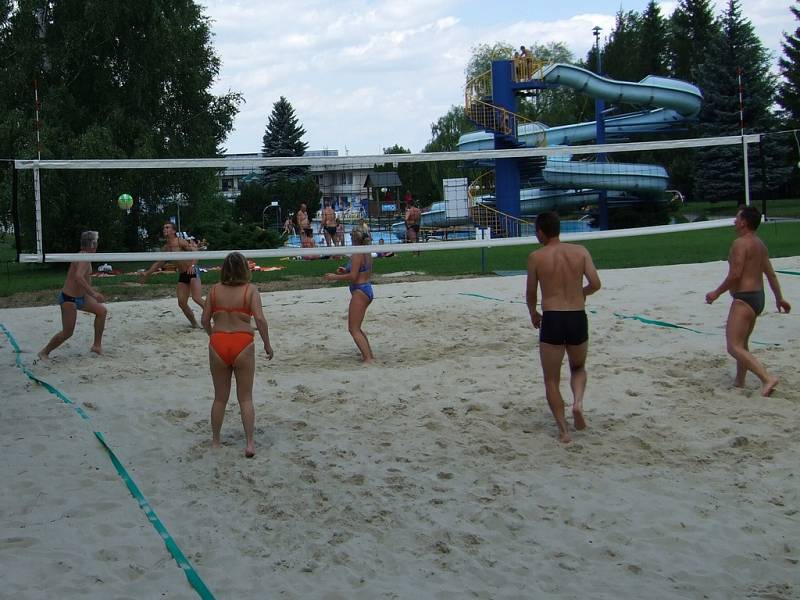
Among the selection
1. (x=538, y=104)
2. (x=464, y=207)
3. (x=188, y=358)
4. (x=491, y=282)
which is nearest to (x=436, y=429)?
(x=188, y=358)

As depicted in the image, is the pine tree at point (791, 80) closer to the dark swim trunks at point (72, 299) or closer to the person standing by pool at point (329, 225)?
the person standing by pool at point (329, 225)

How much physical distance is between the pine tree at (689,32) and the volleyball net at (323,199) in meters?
17.1

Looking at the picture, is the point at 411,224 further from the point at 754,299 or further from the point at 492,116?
the point at 492,116

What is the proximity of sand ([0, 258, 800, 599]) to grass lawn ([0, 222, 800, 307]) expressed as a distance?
220 inches

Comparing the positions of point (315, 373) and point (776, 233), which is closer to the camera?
point (315, 373)

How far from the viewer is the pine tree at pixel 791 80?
37531 millimetres

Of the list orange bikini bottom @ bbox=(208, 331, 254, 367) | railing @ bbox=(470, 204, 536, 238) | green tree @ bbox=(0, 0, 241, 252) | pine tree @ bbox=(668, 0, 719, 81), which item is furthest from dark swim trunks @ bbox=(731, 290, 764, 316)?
pine tree @ bbox=(668, 0, 719, 81)

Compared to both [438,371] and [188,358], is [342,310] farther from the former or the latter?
[438,371]

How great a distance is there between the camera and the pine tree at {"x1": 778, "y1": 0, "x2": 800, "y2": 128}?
3753 centimetres

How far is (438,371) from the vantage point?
743 cm

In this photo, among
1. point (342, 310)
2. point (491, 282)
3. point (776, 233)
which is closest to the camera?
point (342, 310)

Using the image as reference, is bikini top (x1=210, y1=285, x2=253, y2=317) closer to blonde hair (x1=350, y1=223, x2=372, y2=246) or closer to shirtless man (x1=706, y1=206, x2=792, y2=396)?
blonde hair (x1=350, y1=223, x2=372, y2=246)

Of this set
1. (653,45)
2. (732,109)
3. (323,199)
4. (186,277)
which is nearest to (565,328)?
(186,277)

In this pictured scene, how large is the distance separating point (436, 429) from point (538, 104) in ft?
168
